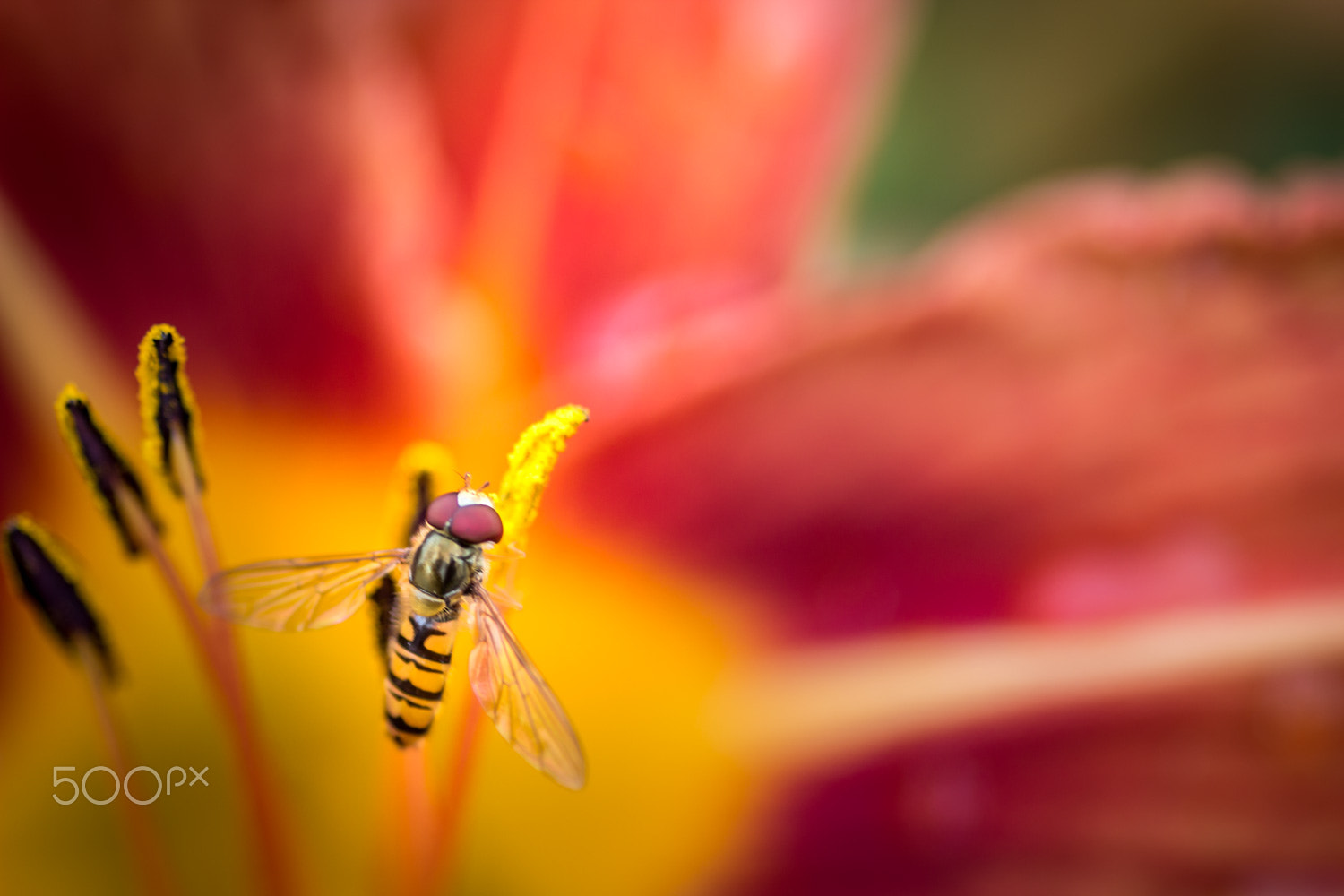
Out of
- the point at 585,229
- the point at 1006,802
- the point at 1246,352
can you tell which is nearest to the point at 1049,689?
the point at 1006,802

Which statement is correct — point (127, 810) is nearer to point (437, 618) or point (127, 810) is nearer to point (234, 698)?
point (234, 698)

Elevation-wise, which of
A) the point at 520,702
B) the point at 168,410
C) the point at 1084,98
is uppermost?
the point at 1084,98

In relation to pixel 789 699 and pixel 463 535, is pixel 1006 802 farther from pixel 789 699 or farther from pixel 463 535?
pixel 463 535

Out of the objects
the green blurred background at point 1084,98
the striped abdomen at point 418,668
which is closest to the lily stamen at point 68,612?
the striped abdomen at point 418,668

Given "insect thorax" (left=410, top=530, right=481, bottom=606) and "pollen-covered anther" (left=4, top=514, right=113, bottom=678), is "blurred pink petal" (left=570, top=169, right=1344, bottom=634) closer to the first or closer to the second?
"insect thorax" (left=410, top=530, right=481, bottom=606)

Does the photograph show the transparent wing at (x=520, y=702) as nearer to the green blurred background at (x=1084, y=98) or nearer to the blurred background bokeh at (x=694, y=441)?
the blurred background bokeh at (x=694, y=441)

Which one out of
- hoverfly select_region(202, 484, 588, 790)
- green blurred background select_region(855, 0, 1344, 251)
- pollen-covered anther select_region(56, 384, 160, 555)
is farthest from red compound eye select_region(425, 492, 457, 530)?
green blurred background select_region(855, 0, 1344, 251)

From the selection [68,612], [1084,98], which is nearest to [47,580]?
[68,612]
